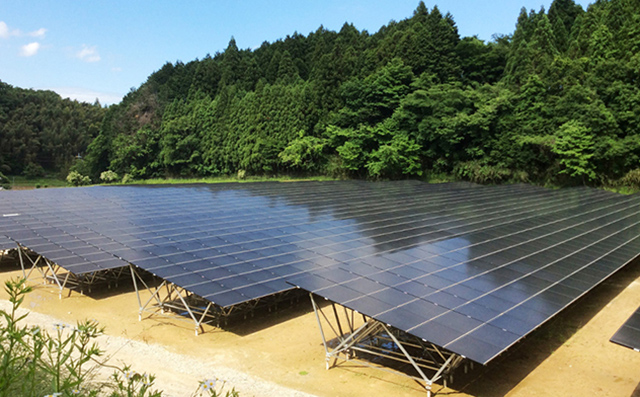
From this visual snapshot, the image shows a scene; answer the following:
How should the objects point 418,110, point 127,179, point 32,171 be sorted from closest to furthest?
point 418,110
point 127,179
point 32,171

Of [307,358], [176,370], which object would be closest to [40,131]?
[176,370]

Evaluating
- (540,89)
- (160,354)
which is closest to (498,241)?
(160,354)

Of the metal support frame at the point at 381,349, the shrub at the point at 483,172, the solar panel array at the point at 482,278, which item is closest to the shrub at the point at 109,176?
the shrub at the point at 483,172

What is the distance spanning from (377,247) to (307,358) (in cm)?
500

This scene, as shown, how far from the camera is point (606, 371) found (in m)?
10.5

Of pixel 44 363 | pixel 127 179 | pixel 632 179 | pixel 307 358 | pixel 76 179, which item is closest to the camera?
pixel 44 363

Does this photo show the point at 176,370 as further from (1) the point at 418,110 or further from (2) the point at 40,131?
(2) the point at 40,131

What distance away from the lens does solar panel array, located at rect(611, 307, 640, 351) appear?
25.3 ft

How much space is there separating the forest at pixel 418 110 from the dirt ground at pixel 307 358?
22.4 metres

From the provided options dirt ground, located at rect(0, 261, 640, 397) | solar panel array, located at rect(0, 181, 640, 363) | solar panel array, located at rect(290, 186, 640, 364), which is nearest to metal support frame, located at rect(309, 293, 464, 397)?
dirt ground, located at rect(0, 261, 640, 397)

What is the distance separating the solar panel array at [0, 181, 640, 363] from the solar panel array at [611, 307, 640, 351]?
1.57 meters

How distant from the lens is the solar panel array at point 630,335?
7.71 metres

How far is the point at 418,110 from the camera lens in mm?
40719

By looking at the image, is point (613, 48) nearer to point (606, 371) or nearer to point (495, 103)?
point (495, 103)
